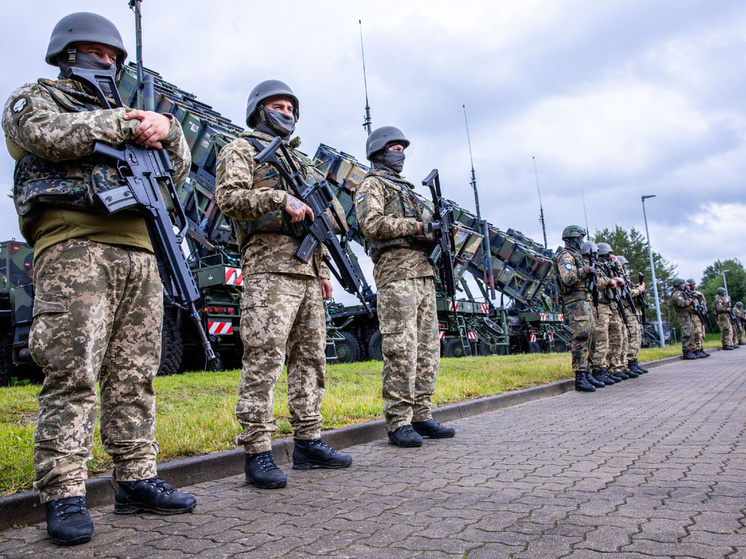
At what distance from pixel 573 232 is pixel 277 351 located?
247 inches

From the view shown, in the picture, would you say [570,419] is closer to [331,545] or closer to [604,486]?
[604,486]

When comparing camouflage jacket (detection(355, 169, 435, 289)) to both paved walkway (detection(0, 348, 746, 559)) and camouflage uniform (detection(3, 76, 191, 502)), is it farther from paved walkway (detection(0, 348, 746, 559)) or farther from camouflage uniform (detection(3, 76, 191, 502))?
camouflage uniform (detection(3, 76, 191, 502))

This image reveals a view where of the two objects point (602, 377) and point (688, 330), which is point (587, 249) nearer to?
point (602, 377)

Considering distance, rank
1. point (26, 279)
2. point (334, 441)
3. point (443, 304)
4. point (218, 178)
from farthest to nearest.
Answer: point (443, 304)
point (26, 279)
point (334, 441)
point (218, 178)

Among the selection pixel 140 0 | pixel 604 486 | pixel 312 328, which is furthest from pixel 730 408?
pixel 140 0

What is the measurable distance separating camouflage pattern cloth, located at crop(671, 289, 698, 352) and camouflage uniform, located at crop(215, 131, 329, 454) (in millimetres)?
13840

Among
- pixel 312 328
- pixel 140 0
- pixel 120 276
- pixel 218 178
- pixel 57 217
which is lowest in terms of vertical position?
pixel 312 328

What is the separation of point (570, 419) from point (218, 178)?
11.4 feet

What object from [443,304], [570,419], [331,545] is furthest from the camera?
[443,304]

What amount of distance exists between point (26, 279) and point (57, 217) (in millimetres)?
8261

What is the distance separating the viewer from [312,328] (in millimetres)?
3316

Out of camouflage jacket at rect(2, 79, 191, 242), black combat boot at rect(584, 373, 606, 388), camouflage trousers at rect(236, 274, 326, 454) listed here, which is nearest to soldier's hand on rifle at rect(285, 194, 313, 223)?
camouflage trousers at rect(236, 274, 326, 454)

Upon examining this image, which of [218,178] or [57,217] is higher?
[218,178]

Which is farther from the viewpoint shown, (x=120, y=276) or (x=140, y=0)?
(x=140, y=0)
